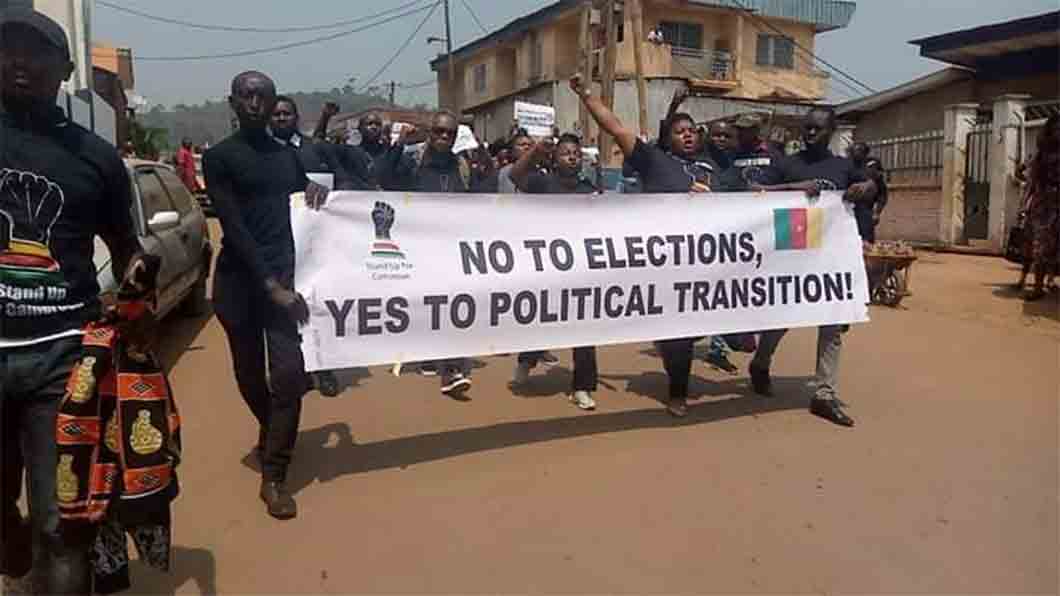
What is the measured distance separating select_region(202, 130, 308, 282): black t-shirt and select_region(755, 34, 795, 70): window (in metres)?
36.5

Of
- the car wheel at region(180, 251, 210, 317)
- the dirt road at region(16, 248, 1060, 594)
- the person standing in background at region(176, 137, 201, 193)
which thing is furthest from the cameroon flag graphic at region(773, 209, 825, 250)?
the person standing in background at region(176, 137, 201, 193)

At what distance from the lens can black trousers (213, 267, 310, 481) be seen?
12.4 feet

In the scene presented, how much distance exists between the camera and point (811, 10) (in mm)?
38312

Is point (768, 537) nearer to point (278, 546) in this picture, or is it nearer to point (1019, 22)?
point (278, 546)

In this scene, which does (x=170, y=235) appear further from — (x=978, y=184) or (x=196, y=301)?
(x=978, y=184)

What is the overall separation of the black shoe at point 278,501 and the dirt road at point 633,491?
7cm

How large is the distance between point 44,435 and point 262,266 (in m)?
1.36

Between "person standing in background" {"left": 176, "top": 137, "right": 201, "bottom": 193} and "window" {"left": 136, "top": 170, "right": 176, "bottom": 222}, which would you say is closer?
"window" {"left": 136, "top": 170, "right": 176, "bottom": 222}

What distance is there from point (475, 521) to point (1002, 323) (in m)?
7.11

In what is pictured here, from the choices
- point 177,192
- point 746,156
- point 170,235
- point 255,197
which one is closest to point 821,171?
point 746,156

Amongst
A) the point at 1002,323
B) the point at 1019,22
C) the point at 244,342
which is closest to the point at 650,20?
the point at 1019,22

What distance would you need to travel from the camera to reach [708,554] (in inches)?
135

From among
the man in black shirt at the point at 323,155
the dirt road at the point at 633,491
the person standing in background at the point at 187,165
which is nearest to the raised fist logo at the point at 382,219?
the man in black shirt at the point at 323,155

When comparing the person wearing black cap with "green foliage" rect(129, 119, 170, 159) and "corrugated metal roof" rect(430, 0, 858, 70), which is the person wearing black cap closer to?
"green foliage" rect(129, 119, 170, 159)
